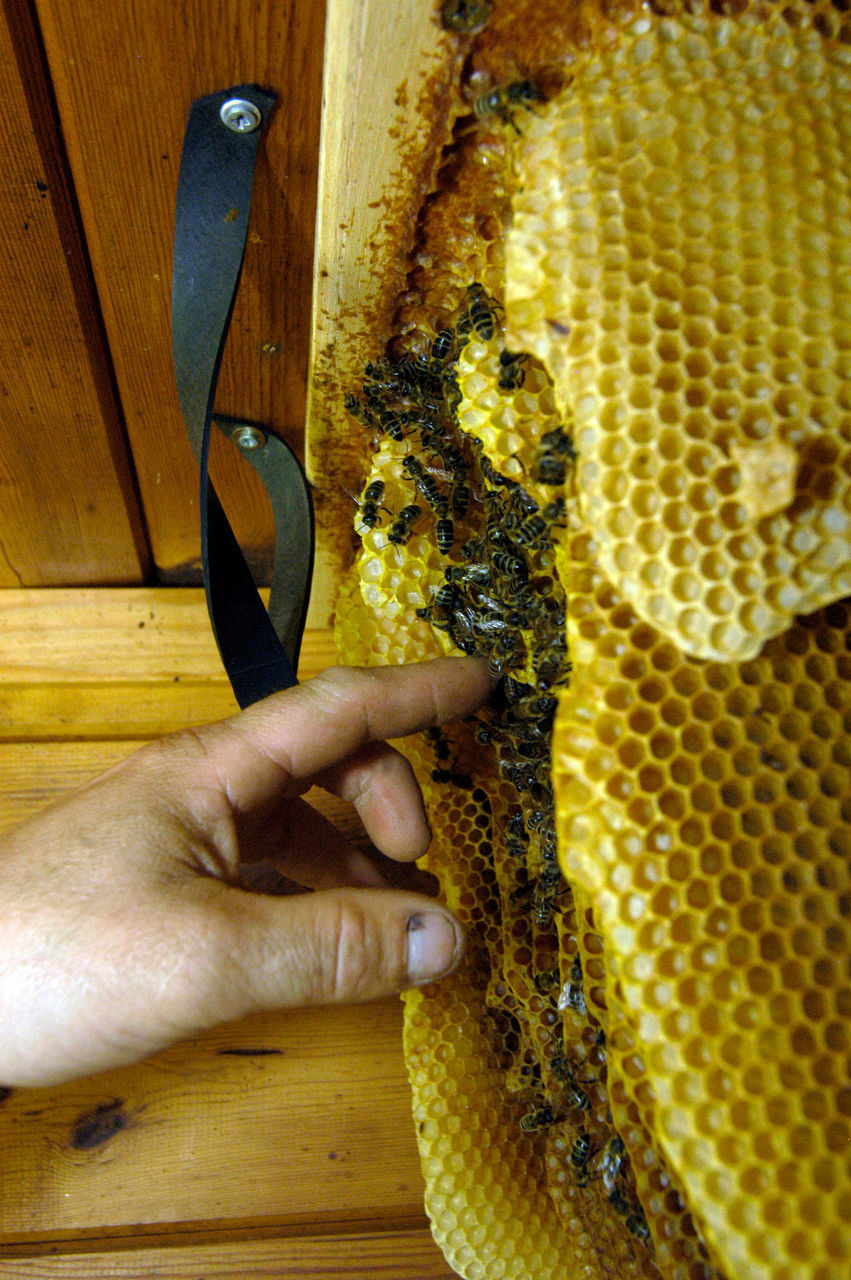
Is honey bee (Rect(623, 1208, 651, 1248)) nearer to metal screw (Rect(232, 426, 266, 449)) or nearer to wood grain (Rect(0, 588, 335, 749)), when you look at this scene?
wood grain (Rect(0, 588, 335, 749))

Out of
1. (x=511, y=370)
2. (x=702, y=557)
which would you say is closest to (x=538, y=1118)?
(x=702, y=557)

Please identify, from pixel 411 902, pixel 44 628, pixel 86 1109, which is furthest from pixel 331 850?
pixel 44 628

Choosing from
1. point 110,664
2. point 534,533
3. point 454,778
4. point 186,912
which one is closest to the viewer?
point 186,912

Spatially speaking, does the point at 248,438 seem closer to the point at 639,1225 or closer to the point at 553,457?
the point at 553,457

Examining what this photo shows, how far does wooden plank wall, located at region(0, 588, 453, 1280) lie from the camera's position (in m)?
1.17

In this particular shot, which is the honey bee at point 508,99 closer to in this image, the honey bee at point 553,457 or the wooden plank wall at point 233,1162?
the honey bee at point 553,457

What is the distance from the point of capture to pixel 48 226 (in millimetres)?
996

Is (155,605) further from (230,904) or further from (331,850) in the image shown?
(230,904)

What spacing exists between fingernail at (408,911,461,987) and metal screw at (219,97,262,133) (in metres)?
0.88

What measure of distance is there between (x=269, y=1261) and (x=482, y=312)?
1.33m

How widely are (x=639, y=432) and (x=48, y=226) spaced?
79cm

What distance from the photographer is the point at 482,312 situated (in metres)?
0.89

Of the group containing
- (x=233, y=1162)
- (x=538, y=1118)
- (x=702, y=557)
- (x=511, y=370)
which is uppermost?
(x=511, y=370)

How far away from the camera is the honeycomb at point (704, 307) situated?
Answer: 2.22ft
